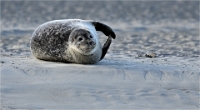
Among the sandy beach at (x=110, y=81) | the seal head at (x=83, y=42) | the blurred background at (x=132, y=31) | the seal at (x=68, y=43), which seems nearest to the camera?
the sandy beach at (x=110, y=81)

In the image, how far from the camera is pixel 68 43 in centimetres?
795

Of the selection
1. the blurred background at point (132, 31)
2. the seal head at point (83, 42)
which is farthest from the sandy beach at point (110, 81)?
the seal head at point (83, 42)

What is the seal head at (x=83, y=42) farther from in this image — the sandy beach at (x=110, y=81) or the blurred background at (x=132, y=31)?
the blurred background at (x=132, y=31)

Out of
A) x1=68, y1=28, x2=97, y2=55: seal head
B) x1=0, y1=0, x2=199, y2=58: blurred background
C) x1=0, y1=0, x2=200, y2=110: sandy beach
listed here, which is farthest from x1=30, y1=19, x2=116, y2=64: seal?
x1=0, y1=0, x2=199, y2=58: blurred background

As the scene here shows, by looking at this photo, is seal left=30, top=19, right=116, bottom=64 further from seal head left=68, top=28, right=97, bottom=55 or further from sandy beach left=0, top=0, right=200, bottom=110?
sandy beach left=0, top=0, right=200, bottom=110

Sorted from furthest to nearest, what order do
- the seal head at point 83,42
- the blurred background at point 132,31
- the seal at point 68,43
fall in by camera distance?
the blurred background at point 132,31
the seal at point 68,43
the seal head at point 83,42

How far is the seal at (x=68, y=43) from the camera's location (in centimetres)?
768

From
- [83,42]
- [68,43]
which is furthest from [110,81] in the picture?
[68,43]

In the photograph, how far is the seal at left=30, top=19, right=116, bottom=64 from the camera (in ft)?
25.2

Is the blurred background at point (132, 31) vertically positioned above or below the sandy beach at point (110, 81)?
above

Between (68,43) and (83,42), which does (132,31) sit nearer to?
(68,43)

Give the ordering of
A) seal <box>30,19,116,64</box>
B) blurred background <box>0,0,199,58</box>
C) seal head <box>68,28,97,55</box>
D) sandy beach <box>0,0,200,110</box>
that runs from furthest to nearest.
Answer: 1. blurred background <box>0,0,199,58</box>
2. seal <box>30,19,116,64</box>
3. seal head <box>68,28,97,55</box>
4. sandy beach <box>0,0,200,110</box>

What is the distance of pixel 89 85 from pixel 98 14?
14.9 metres

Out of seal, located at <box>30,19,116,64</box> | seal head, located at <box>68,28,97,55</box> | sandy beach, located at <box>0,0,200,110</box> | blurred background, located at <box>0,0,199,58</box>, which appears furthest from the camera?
blurred background, located at <box>0,0,199,58</box>
